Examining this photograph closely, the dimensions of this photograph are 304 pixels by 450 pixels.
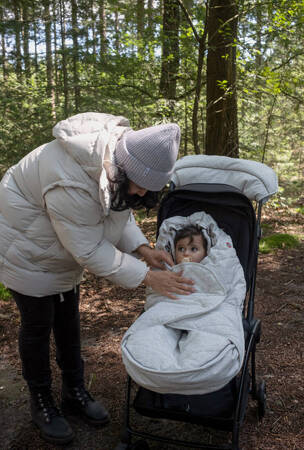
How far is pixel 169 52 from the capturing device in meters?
6.22

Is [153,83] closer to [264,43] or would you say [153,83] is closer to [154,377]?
[264,43]

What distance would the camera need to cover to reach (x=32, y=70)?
27.5ft

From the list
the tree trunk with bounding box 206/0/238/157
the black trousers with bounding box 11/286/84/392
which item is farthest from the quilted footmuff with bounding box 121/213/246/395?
the tree trunk with bounding box 206/0/238/157

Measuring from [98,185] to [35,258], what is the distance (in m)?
0.58

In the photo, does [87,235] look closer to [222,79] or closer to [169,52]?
[222,79]

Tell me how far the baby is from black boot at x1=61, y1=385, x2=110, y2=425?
43.2 inches

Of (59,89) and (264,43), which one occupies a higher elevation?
(264,43)

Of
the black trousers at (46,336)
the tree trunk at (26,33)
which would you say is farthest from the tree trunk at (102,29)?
the black trousers at (46,336)

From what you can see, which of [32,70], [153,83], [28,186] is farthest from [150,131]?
[32,70]

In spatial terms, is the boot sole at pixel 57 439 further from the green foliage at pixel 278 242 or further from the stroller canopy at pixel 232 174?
the green foliage at pixel 278 242

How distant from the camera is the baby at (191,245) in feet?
8.73

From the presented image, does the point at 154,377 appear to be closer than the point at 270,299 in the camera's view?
Yes

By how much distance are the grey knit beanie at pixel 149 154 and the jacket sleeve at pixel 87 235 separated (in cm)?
26

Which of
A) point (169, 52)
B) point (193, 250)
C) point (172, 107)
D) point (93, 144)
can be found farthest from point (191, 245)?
point (169, 52)
